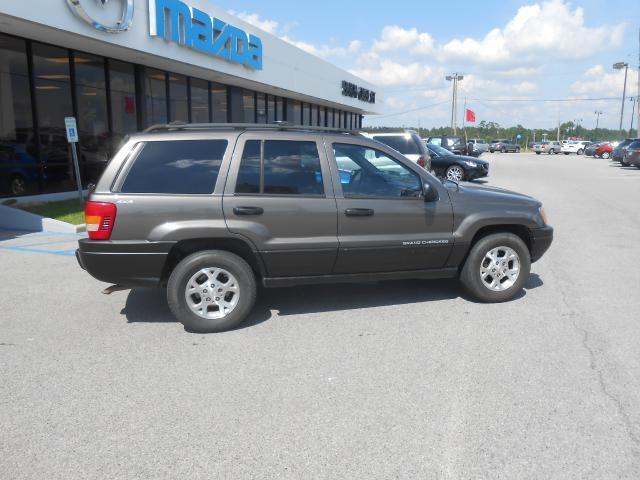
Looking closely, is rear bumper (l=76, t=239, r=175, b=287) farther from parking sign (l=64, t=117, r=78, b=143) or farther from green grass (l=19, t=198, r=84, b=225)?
parking sign (l=64, t=117, r=78, b=143)

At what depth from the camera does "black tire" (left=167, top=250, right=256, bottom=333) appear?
15.4 ft

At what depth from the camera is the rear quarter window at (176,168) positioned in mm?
4656

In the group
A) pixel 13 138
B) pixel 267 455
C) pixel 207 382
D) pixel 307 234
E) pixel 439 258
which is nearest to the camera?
pixel 267 455

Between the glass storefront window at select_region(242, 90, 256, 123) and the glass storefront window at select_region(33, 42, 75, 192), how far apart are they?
953cm

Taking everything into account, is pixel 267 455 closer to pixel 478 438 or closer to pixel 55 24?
pixel 478 438

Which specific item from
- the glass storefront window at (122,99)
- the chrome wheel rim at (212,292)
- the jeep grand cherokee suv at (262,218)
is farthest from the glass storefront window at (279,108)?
the chrome wheel rim at (212,292)

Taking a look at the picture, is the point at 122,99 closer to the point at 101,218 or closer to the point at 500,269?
the point at 101,218

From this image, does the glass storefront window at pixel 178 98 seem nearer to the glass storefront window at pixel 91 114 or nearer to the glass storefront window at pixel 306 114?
the glass storefront window at pixel 91 114

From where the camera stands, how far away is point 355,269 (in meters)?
5.15

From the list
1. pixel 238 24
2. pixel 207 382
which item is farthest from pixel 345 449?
pixel 238 24

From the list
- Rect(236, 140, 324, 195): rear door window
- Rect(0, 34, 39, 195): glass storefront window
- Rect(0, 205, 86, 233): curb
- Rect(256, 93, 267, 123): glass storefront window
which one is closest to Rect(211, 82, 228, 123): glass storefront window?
Rect(256, 93, 267, 123): glass storefront window

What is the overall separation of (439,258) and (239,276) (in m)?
2.03

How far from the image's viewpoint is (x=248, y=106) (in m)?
22.8

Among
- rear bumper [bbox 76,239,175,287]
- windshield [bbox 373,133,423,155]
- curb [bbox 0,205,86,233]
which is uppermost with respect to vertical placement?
windshield [bbox 373,133,423,155]
